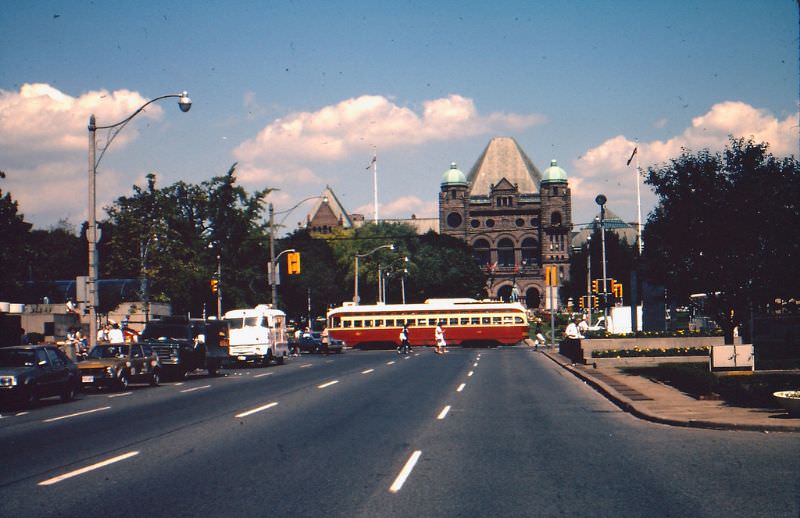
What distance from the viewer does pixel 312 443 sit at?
13.7 meters

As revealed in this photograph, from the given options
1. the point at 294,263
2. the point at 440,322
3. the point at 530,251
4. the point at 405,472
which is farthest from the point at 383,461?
the point at 530,251

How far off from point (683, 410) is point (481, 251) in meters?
143

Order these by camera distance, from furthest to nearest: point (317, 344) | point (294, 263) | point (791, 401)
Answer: point (317, 344), point (294, 263), point (791, 401)

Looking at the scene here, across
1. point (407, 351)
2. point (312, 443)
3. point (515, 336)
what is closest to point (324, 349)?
point (407, 351)

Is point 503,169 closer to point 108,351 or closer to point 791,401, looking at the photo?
point 108,351

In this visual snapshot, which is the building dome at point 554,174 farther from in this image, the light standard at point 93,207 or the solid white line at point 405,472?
the solid white line at point 405,472

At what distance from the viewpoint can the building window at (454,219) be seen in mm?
161125

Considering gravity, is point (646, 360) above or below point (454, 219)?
below

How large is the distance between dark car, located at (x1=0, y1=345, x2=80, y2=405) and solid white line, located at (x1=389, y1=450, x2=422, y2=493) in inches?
480

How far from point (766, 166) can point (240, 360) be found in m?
25.0

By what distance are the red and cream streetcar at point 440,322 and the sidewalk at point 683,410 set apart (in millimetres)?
45274

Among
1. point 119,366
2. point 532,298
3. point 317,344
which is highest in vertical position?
point 532,298

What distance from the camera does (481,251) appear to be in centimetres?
16050

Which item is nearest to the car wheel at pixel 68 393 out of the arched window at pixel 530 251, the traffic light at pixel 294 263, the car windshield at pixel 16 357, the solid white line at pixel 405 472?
the car windshield at pixel 16 357
